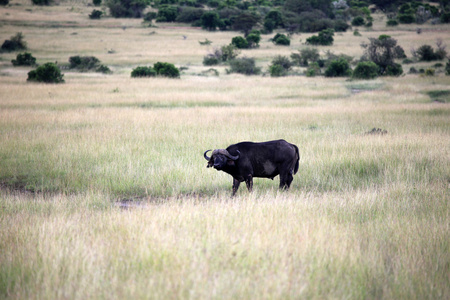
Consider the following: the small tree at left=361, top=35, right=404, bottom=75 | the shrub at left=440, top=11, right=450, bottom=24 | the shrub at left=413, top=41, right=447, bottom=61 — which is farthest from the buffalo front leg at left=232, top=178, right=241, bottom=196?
the shrub at left=440, top=11, right=450, bottom=24

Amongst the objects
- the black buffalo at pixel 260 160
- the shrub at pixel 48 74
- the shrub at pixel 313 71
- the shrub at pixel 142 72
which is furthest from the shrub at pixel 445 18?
the black buffalo at pixel 260 160

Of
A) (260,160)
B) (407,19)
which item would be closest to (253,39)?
(407,19)

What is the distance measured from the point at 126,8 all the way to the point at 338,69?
66.0 meters

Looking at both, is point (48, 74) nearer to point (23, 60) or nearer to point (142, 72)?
point (142, 72)

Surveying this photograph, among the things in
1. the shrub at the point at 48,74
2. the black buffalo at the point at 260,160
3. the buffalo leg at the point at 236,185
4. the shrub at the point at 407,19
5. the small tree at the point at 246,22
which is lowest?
the buffalo leg at the point at 236,185

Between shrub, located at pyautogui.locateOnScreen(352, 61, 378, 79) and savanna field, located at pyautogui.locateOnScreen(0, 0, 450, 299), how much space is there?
7.36 m

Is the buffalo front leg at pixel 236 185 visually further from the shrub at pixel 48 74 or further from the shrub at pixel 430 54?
the shrub at pixel 430 54

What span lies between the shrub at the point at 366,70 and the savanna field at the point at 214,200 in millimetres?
7357

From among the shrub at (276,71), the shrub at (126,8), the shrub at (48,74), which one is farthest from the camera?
the shrub at (126,8)

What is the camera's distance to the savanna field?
4.37 m

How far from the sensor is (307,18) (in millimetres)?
72875

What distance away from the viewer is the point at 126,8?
87062mm

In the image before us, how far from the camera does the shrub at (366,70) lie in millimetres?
29833

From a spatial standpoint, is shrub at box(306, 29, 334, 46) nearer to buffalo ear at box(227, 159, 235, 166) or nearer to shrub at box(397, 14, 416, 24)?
shrub at box(397, 14, 416, 24)
